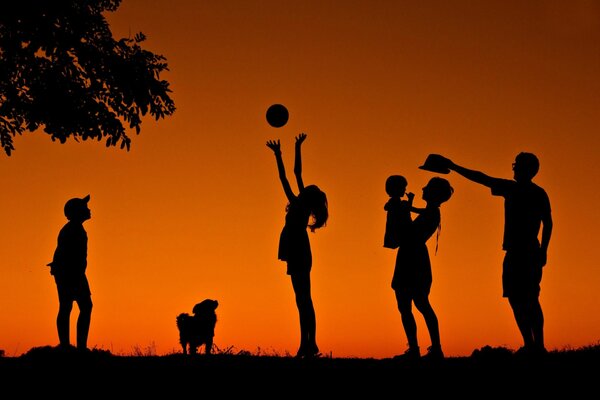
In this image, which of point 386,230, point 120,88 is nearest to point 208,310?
point 120,88

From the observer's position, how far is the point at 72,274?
11320 mm

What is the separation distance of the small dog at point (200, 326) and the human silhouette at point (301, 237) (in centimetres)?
659

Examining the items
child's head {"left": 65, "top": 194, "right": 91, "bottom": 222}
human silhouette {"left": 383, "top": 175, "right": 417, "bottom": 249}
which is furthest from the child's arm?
child's head {"left": 65, "top": 194, "right": 91, "bottom": 222}

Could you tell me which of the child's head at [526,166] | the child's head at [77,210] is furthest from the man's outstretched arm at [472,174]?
the child's head at [77,210]

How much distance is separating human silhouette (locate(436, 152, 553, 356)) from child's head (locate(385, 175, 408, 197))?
190cm

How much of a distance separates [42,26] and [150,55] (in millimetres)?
2113

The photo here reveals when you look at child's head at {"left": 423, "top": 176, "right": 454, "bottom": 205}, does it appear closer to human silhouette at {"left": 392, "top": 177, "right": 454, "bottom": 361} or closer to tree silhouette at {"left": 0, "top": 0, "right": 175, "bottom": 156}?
human silhouette at {"left": 392, "top": 177, "right": 454, "bottom": 361}

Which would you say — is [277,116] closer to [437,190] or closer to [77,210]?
[437,190]

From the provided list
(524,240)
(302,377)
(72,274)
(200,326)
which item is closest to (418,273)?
(524,240)

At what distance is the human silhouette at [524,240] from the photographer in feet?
29.5

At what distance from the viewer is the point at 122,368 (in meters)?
8.95

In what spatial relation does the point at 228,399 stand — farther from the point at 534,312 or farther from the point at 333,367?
the point at 534,312

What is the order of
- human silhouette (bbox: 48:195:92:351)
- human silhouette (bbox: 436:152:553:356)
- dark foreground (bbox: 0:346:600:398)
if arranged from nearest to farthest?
dark foreground (bbox: 0:346:600:398) < human silhouette (bbox: 436:152:553:356) < human silhouette (bbox: 48:195:92:351)

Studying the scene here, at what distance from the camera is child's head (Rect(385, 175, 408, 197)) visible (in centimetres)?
1097
